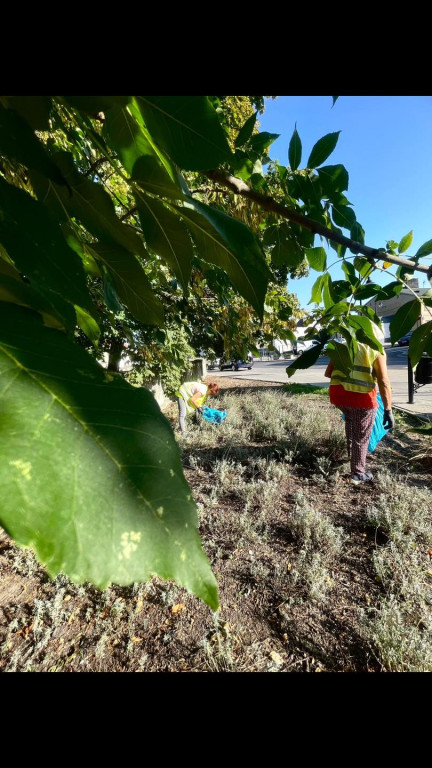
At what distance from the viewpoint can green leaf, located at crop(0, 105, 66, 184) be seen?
37 centimetres

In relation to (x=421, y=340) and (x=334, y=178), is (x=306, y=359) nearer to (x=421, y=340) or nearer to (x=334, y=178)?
(x=421, y=340)

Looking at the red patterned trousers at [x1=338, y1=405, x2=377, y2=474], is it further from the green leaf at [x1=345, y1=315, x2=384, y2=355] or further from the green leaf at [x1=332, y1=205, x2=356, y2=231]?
the green leaf at [x1=332, y1=205, x2=356, y2=231]

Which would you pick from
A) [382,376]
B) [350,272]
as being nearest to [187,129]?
[350,272]

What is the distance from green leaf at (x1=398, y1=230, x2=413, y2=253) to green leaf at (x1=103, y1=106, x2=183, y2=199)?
695mm

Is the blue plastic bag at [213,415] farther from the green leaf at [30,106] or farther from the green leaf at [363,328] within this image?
the green leaf at [30,106]

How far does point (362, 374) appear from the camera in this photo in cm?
359

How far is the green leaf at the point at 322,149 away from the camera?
86 cm

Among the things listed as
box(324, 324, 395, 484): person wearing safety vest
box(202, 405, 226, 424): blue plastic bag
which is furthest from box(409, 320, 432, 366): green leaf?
box(202, 405, 226, 424): blue plastic bag

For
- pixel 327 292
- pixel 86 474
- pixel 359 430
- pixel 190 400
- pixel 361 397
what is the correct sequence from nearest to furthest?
pixel 86 474 < pixel 327 292 < pixel 361 397 < pixel 359 430 < pixel 190 400

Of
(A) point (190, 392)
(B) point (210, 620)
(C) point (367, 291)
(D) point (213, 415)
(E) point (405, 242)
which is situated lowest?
(B) point (210, 620)

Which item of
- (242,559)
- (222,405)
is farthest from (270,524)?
(222,405)

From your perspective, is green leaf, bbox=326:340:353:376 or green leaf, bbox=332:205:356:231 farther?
green leaf, bbox=326:340:353:376

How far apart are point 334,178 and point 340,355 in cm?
52
